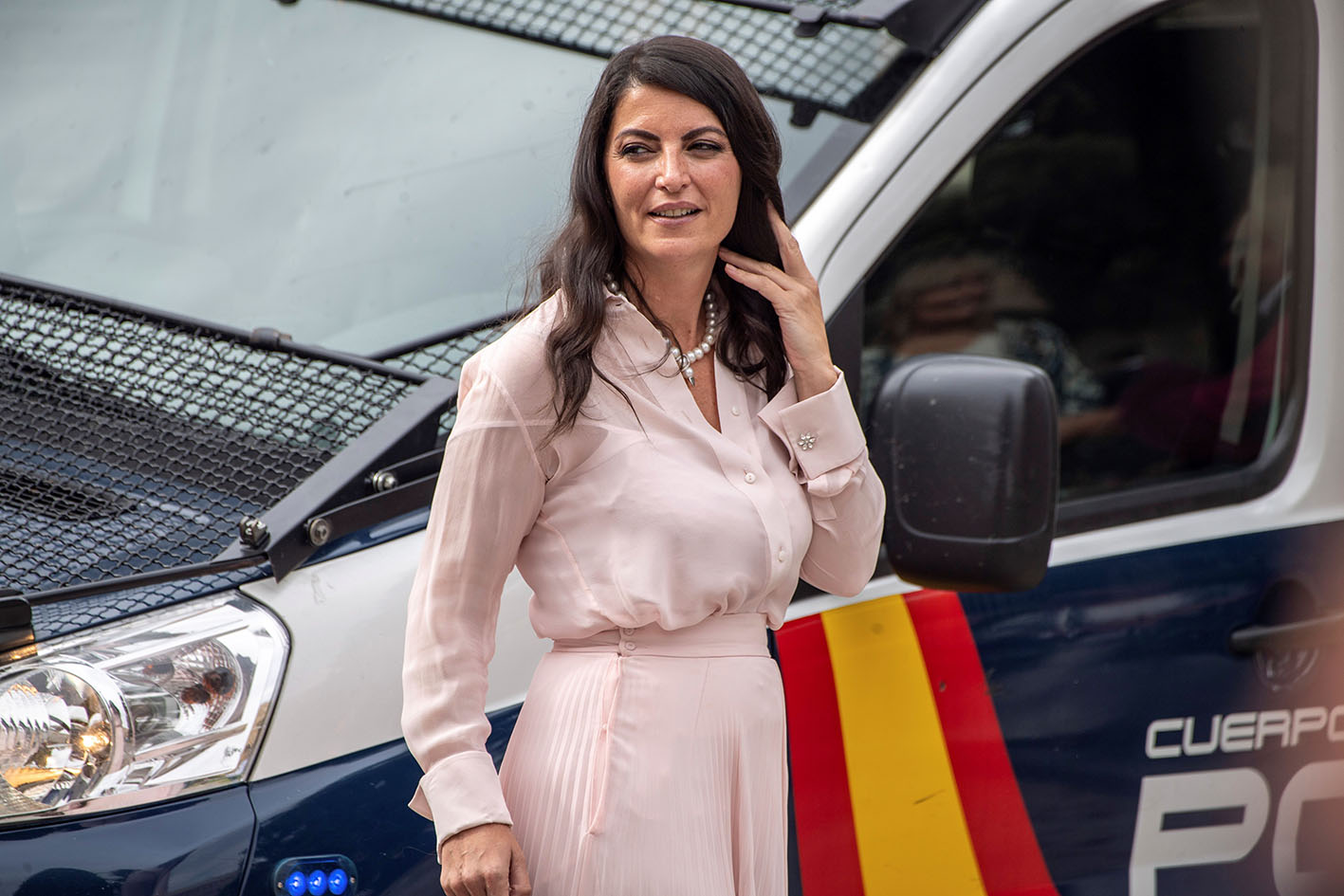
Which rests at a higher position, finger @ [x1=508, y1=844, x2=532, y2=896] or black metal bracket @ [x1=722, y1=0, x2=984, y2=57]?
black metal bracket @ [x1=722, y1=0, x2=984, y2=57]

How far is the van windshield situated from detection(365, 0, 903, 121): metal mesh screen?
0.01 m

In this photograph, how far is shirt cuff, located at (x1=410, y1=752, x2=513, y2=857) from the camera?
1.59 m

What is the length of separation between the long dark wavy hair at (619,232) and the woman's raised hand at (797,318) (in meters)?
→ 0.04

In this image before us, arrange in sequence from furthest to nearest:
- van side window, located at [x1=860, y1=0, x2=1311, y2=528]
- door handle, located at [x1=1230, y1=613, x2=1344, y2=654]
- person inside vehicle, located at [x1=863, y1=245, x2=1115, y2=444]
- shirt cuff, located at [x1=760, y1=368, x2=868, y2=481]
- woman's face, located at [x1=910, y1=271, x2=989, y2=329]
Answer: woman's face, located at [x1=910, y1=271, x2=989, y2=329] → person inside vehicle, located at [x1=863, y1=245, x2=1115, y2=444] → van side window, located at [x1=860, y1=0, x2=1311, y2=528] → door handle, located at [x1=1230, y1=613, x2=1344, y2=654] → shirt cuff, located at [x1=760, y1=368, x2=868, y2=481]

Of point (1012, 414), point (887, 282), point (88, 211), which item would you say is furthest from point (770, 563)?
point (88, 211)

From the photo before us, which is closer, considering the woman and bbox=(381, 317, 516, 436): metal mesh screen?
the woman

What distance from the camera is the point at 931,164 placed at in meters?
2.24

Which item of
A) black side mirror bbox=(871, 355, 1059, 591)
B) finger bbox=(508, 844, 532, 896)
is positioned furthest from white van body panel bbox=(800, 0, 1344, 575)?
finger bbox=(508, 844, 532, 896)

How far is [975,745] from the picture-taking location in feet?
7.42

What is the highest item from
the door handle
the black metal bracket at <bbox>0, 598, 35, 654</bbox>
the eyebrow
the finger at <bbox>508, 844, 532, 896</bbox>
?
the eyebrow

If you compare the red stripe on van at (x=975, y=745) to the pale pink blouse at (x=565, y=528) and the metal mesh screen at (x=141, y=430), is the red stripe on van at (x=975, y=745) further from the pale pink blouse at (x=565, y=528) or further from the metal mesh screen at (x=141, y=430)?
the metal mesh screen at (x=141, y=430)

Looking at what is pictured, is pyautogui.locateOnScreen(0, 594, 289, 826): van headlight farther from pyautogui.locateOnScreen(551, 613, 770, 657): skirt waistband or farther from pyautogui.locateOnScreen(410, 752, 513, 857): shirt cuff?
pyautogui.locateOnScreen(551, 613, 770, 657): skirt waistband

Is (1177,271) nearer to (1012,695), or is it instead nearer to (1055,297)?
(1055,297)

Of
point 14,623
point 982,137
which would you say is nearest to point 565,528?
point 14,623
